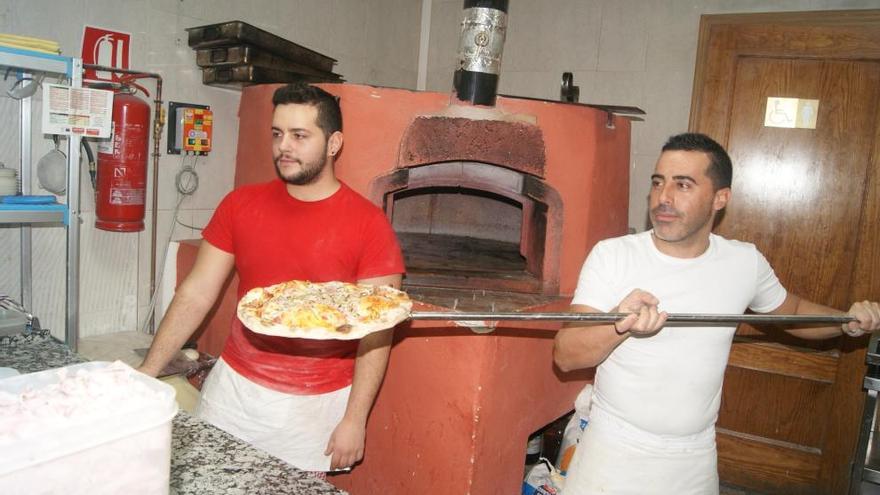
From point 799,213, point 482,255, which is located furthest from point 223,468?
point 799,213

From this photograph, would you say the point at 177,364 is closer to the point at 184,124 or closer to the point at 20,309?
the point at 20,309

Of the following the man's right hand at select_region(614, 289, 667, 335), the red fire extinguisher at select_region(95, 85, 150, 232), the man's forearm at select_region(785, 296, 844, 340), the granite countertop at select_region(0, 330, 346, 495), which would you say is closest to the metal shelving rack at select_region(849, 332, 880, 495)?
the man's forearm at select_region(785, 296, 844, 340)

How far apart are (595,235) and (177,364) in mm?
2053

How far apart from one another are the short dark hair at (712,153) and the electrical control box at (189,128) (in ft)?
7.28

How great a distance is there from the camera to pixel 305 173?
7.03 ft

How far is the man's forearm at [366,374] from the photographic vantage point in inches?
82.2

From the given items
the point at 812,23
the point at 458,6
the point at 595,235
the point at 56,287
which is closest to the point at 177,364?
the point at 56,287

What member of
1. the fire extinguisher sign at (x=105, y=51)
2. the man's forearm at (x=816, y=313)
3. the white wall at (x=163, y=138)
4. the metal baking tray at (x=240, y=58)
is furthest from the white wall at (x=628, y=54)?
the fire extinguisher sign at (x=105, y=51)

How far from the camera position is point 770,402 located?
3457 millimetres

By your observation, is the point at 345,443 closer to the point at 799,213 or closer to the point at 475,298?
the point at 475,298

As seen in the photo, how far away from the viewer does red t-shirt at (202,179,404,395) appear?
2104 mm

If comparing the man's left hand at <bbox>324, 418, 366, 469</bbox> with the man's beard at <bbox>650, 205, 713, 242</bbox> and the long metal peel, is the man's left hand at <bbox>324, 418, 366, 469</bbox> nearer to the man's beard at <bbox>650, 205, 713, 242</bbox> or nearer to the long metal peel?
the long metal peel

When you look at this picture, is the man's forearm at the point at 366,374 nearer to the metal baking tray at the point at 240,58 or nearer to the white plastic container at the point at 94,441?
the white plastic container at the point at 94,441

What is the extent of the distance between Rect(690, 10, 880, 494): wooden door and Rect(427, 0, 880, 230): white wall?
0.20 meters
